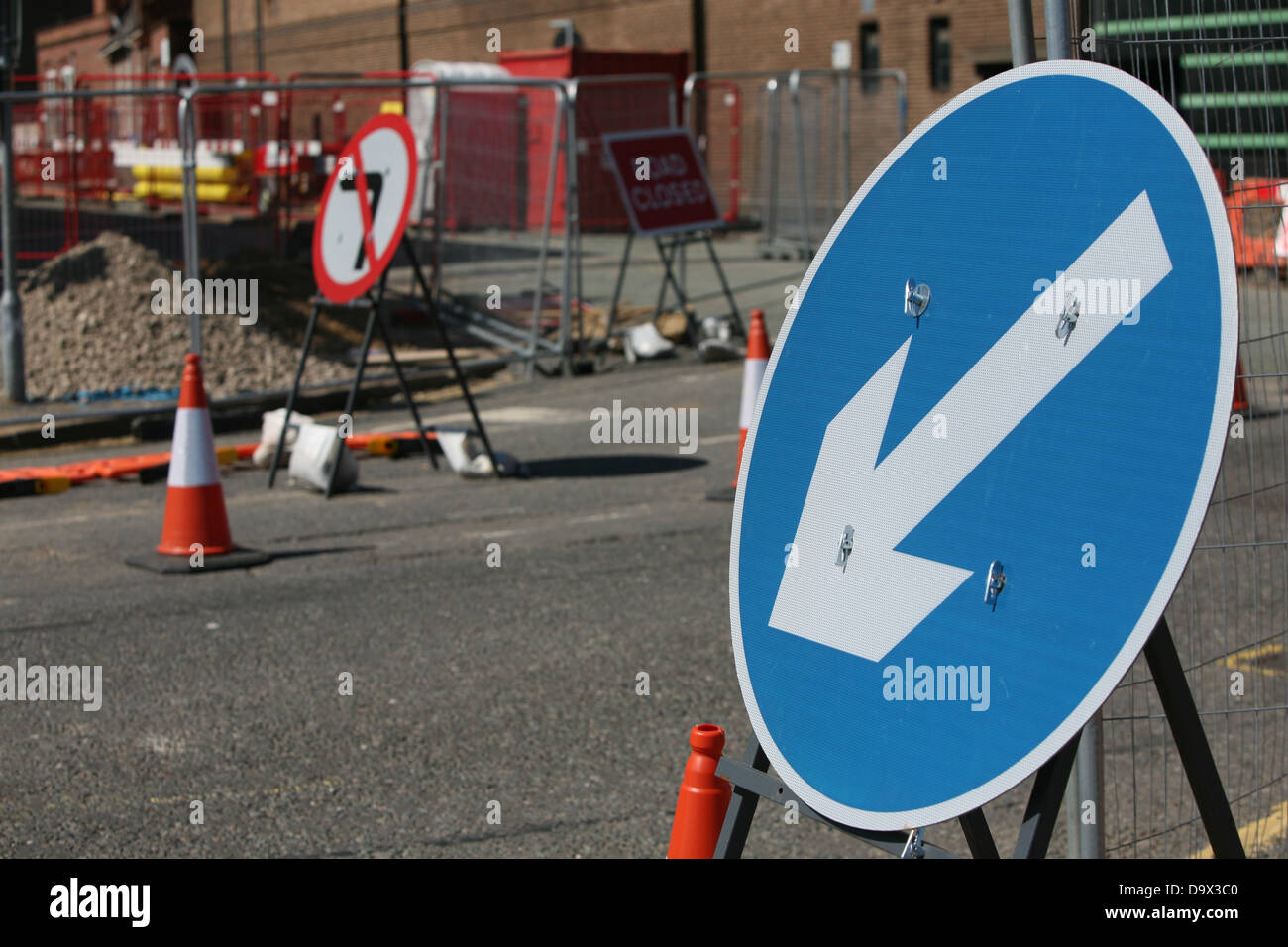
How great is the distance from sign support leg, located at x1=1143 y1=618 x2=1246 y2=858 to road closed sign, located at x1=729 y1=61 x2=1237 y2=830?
10.5 inches

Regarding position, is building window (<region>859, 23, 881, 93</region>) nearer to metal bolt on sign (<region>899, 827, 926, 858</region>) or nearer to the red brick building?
the red brick building

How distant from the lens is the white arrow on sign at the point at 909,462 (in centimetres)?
188

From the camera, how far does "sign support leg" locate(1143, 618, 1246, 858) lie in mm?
2027

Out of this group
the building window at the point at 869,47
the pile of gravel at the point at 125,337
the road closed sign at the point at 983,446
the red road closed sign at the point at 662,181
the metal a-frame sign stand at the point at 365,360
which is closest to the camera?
the road closed sign at the point at 983,446

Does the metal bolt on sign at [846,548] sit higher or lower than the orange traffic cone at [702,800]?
higher

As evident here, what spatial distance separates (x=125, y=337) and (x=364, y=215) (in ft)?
18.8

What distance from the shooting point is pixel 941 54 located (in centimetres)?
2856

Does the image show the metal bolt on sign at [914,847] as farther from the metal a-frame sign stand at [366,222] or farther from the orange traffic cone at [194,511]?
the metal a-frame sign stand at [366,222]

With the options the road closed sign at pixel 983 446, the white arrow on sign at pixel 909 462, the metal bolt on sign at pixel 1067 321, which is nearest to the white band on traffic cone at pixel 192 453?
the road closed sign at pixel 983 446

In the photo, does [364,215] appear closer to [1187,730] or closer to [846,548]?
[846,548]

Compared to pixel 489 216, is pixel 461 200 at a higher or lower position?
higher

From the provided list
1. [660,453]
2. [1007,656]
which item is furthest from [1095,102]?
[660,453]

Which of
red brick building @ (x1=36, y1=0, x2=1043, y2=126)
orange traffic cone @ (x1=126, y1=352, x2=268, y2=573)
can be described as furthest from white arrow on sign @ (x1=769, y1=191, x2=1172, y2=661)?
red brick building @ (x1=36, y1=0, x2=1043, y2=126)

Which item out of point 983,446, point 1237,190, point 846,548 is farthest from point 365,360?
point 983,446
